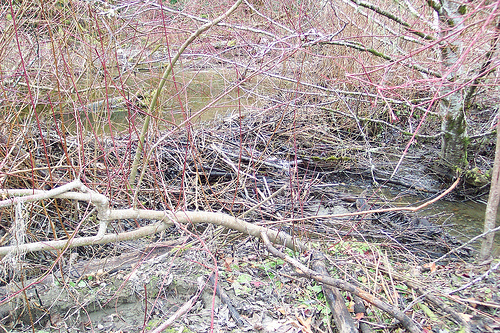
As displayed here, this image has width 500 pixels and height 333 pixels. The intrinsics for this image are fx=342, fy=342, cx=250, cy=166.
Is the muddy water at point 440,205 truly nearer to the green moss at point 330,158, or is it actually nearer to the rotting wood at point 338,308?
the green moss at point 330,158

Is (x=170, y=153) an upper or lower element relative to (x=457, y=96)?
lower

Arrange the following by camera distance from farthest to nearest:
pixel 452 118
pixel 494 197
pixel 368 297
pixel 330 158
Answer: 1. pixel 330 158
2. pixel 452 118
3. pixel 494 197
4. pixel 368 297

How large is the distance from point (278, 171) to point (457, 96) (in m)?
2.46

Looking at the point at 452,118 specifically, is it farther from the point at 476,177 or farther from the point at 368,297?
the point at 368,297

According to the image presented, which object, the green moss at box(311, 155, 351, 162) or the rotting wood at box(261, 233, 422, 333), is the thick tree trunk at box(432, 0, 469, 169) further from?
the rotting wood at box(261, 233, 422, 333)

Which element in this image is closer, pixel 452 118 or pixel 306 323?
pixel 306 323

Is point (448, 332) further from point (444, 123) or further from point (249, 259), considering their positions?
point (444, 123)

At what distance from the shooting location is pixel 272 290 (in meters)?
2.71

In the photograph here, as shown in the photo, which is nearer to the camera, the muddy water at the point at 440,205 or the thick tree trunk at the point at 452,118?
the thick tree trunk at the point at 452,118

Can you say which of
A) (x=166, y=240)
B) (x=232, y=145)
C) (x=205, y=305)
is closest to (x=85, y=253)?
(x=166, y=240)

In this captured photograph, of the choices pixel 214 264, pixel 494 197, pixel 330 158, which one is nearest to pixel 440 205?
pixel 330 158

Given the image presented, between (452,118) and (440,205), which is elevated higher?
(452,118)

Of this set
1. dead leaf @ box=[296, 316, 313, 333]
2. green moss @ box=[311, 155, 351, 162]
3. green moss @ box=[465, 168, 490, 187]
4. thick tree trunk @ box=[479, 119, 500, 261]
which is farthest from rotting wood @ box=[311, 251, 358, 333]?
green moss @ box=[465, 168, 490, 187]

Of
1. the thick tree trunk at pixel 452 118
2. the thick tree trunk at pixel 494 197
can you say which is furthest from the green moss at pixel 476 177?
the thick tree trunk at pixel 494 197
